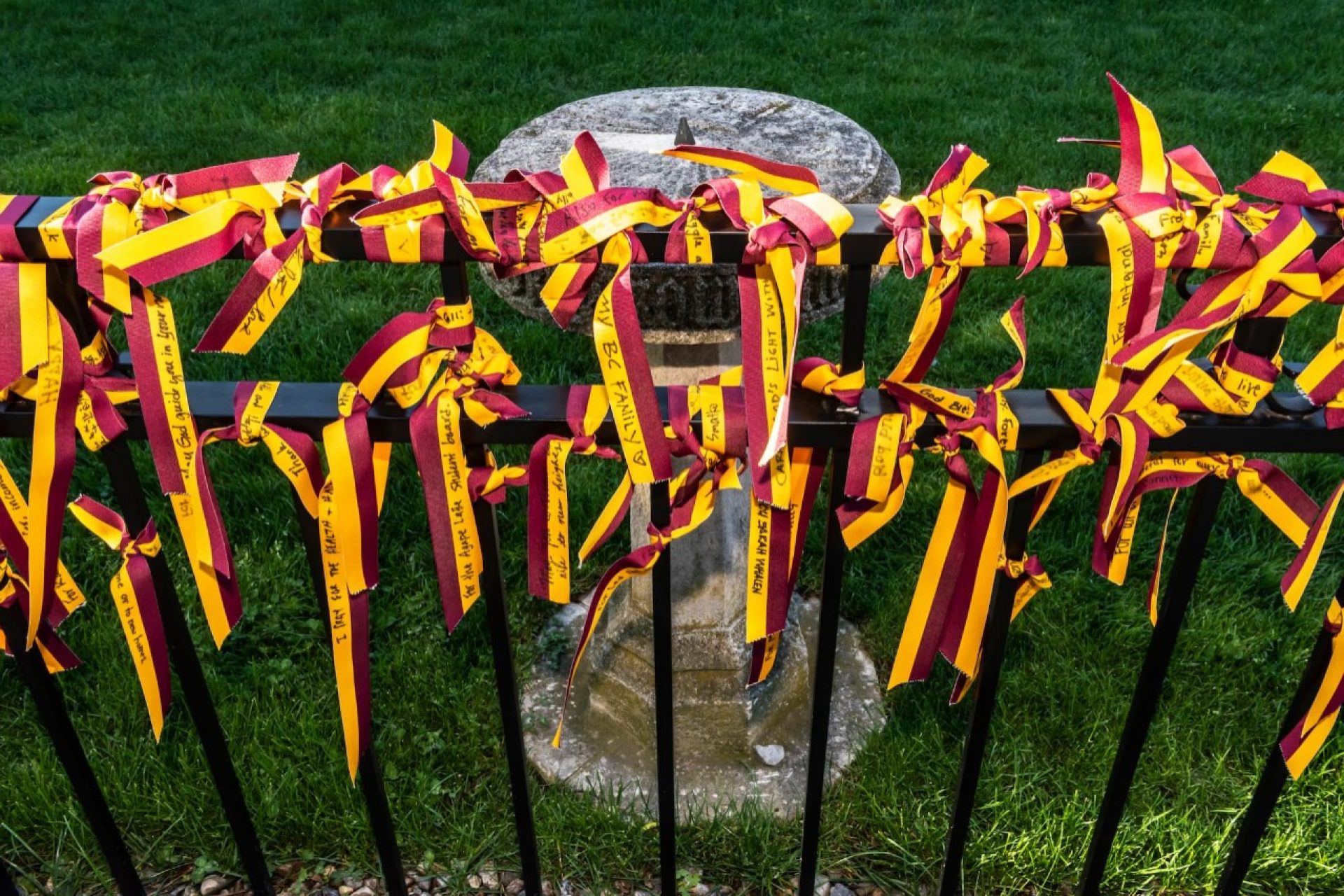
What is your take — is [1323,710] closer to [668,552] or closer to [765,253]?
[668,552]

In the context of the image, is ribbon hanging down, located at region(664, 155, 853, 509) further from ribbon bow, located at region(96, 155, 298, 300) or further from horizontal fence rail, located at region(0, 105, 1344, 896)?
ribbon bow, located at region(96, 155, 298, 300)

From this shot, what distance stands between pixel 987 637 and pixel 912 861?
827 mm

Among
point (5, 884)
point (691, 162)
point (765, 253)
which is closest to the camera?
point (765, 253)

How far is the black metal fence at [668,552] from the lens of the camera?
1170 mm

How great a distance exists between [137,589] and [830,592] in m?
0.84

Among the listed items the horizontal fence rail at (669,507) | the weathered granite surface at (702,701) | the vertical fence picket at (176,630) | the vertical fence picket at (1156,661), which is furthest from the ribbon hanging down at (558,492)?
the weathered granite surface at (702,701)

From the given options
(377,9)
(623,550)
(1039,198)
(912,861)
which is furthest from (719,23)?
(1039,198)

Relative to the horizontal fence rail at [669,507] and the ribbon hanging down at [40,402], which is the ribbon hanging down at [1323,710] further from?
the ribbon hanging down at [40,402]

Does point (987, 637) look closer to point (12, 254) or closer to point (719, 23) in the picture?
point (12, 254)

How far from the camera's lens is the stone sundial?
6.97 feet

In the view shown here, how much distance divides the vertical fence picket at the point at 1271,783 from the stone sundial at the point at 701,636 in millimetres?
848

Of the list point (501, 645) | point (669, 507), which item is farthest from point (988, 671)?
point (501, 645)

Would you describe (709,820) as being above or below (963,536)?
below

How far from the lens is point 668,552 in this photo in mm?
1381
